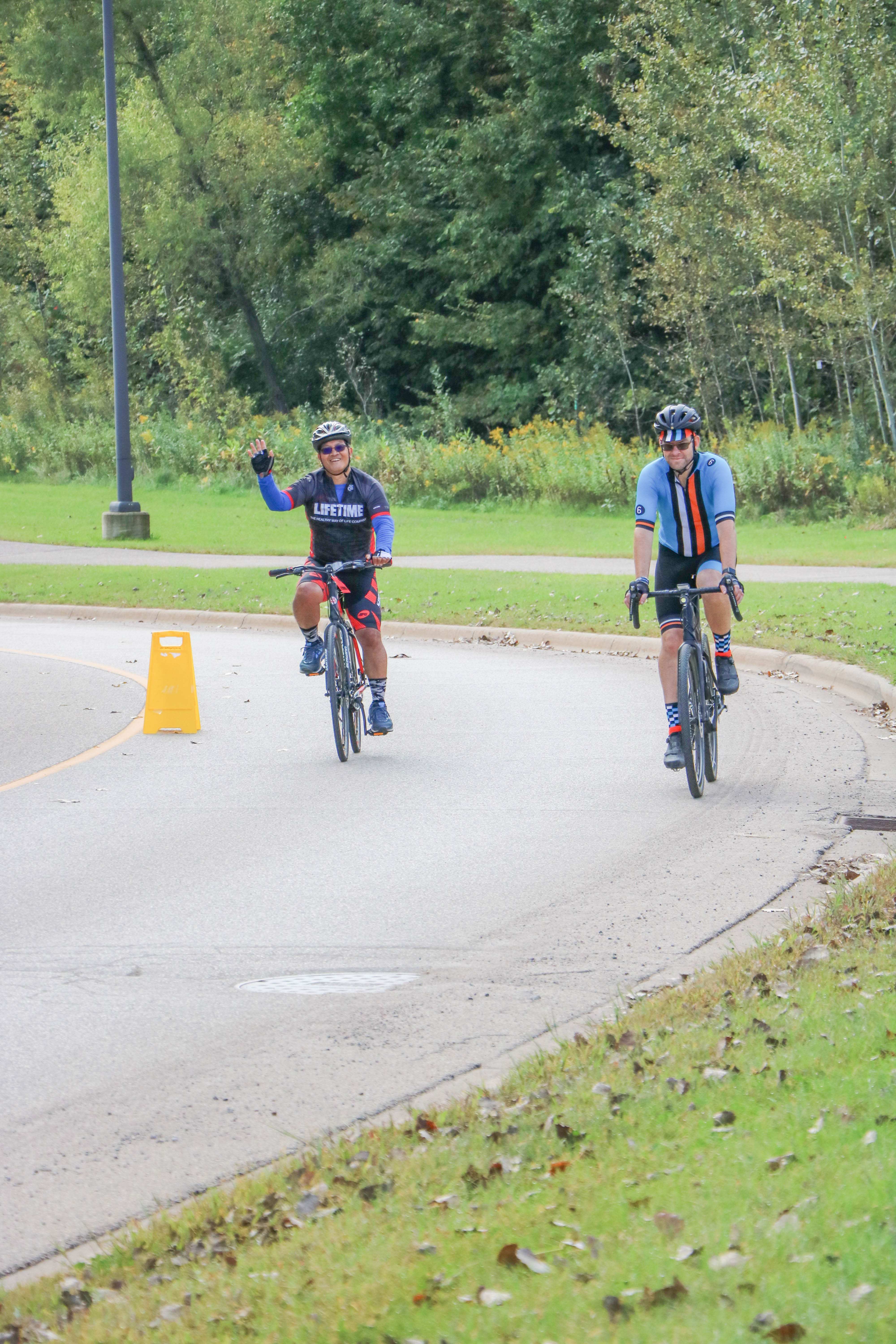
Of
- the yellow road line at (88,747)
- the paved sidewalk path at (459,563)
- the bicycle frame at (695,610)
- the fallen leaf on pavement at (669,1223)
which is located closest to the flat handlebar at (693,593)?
the bicycle frame at (695,610)

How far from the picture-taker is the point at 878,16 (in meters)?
Result: 28.2

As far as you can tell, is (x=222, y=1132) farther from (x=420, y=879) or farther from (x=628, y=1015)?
(x=420, y=879)

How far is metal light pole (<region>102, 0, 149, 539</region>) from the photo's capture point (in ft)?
87.7

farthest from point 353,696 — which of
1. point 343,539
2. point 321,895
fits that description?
point 321,895

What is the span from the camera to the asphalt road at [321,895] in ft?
16.3

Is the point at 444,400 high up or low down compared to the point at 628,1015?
up

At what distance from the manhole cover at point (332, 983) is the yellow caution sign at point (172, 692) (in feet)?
20.1

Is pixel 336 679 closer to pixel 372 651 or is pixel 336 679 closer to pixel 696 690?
pixel 372 651

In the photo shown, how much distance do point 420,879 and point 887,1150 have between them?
13.3 ft

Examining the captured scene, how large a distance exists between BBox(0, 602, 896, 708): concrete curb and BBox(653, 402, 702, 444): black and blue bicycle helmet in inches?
149

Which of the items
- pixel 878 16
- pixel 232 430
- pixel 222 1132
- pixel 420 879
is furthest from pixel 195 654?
pixel 232 430

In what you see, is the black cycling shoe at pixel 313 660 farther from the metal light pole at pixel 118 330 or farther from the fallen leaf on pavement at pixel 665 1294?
the metal light pole at pixel 118 330

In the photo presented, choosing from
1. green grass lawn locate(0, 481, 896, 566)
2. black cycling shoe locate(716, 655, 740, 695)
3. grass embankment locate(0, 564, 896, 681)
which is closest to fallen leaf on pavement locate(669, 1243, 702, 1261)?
black cycling shoe locate(716, 655, 740, 695)

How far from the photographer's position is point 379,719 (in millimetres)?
11375
